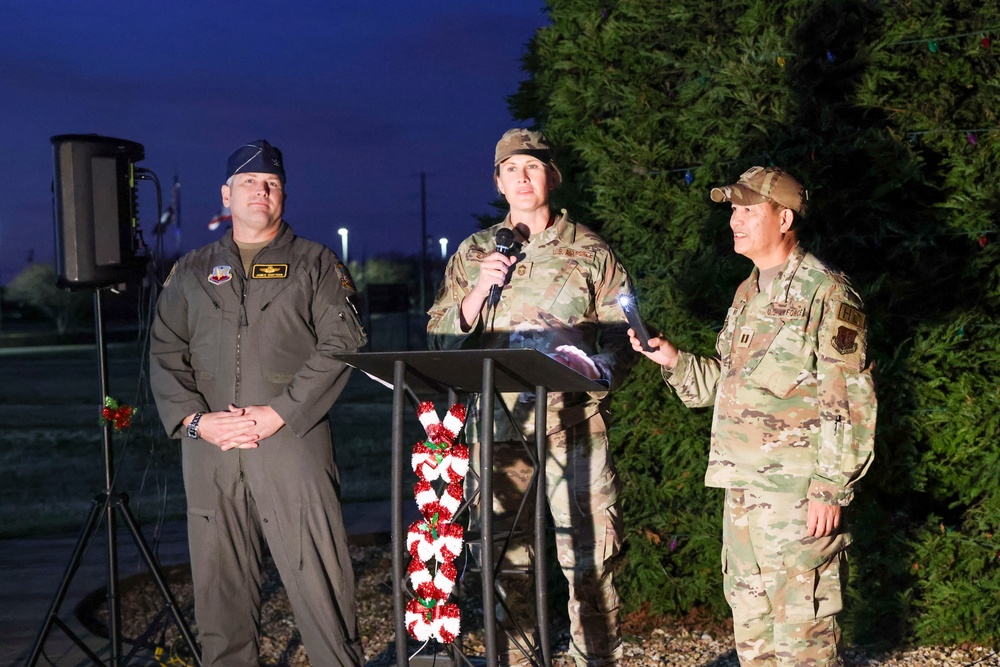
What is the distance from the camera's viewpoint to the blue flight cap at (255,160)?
438cm

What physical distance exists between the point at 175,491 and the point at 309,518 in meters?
7.83

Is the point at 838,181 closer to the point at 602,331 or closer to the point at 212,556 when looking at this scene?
the point at 602,331

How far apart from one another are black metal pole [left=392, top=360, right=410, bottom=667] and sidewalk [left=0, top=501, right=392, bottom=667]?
6.50 ft

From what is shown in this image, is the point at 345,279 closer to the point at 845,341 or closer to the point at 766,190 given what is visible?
the point at 766,190

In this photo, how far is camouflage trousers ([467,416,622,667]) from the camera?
4035mm

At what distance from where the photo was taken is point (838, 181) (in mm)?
4988

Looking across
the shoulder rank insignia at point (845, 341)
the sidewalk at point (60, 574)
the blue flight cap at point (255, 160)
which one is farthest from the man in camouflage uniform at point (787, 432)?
the sidewalk at point (60, 574)

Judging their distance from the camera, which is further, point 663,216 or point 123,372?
point 123,372

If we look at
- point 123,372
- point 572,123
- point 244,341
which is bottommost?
point 123,372

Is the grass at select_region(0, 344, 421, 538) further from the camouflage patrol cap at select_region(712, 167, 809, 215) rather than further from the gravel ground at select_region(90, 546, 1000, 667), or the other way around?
the camouflage patrol cap at select_region(712, 167, 809, 215)

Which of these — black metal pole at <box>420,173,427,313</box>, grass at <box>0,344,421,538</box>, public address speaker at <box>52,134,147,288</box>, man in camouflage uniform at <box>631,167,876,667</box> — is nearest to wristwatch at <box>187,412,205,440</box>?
grass at <box>0,344,421,538</box>

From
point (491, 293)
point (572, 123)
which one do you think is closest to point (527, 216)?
point (491, 293)

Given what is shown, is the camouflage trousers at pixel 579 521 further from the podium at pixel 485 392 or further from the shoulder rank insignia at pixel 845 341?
the shoulder rank insignia at pixel 845 341

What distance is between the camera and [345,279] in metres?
4.56
